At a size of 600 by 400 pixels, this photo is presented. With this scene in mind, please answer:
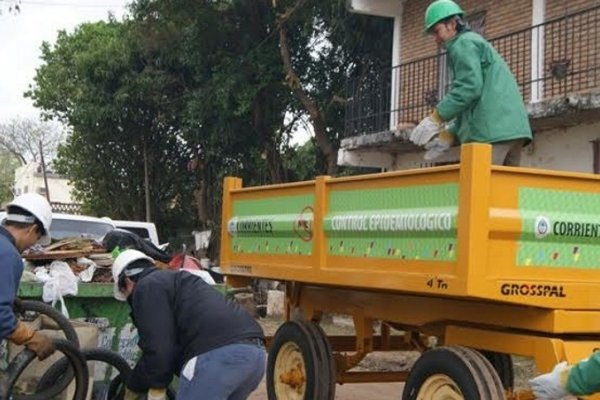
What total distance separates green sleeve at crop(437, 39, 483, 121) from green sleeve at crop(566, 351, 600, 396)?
2.26 meters

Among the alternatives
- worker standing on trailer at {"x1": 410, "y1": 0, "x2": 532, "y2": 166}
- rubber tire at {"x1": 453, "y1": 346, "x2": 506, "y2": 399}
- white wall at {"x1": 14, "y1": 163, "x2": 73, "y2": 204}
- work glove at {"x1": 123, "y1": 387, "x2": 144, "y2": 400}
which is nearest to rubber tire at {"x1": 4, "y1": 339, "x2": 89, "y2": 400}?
work glove at {"x1": 123, "y1": 387, "x2": 144, "y2": 400}

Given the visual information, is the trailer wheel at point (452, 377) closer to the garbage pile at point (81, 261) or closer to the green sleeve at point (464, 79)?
the green sleeve at point (464, 79)

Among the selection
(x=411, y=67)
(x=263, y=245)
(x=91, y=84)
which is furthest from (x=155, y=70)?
(x=263, y=245)

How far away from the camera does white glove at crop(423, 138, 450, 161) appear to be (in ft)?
18.0

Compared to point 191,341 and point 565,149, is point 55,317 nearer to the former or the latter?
point 191,341

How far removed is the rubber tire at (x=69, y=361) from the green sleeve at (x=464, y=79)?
255 cm

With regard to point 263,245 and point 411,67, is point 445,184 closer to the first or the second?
point 263,245

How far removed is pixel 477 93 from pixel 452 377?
1.69 meters

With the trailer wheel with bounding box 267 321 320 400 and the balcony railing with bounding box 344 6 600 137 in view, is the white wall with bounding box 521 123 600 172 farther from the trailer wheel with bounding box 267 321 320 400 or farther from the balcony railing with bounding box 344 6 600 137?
the trailer wheel with bounding box 267 321 320 400

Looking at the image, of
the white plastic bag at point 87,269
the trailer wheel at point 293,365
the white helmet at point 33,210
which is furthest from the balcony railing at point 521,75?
the white helmet at point 33,210

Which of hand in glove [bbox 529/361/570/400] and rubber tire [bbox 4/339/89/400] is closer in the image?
hand in glove [bbox 529/361/570/400]

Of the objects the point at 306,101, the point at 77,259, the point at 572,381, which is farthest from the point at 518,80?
the point at 572,381

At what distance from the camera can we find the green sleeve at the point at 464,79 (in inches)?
201

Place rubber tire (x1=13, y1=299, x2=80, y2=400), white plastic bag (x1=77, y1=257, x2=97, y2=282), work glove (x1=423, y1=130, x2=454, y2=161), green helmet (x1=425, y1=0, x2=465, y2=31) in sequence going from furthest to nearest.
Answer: white plastic bag (x1=77, y1=257, x2=97, y2=282)
work glove (x1=423, y1=130, x2=454, y2=161)
green helmet (x1=425, y1=0, x2=465, y2=31)
rubber tire (x1=13, y1=299, x2=80, y2=400)
